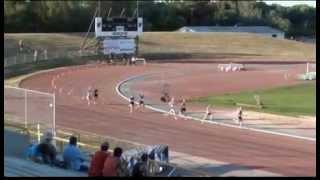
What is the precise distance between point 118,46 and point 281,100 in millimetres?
17368

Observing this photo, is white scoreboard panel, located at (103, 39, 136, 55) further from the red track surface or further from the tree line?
the tree line

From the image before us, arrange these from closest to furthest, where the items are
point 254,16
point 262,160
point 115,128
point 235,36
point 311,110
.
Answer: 1. point 262,160
2. point 115,128
3. point 311,110
4. point 235,36
5. point 254,16

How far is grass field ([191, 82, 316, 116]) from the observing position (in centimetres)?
2577

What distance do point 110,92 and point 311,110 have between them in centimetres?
1006

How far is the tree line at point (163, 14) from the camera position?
2064 inches

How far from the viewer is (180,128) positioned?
21125 mm

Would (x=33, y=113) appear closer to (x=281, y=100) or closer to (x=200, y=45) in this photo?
(x=281, y=100)

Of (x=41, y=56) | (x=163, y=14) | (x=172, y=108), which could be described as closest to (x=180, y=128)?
(x=172, y=108)

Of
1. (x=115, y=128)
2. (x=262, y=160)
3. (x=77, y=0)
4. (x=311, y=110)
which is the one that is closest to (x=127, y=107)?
(x=115, y=128)

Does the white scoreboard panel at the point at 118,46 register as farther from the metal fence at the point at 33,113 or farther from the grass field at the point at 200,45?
the metal fence at the point at 33,113

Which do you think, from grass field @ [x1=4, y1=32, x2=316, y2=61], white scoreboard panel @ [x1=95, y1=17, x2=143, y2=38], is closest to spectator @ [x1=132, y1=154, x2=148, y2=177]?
white scoreboard panel @ [x1=95, y1=17, x2=143, y2=38]

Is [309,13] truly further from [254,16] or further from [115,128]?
[115,128]

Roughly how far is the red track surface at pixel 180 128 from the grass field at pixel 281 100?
213cm

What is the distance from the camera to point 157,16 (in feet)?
220
